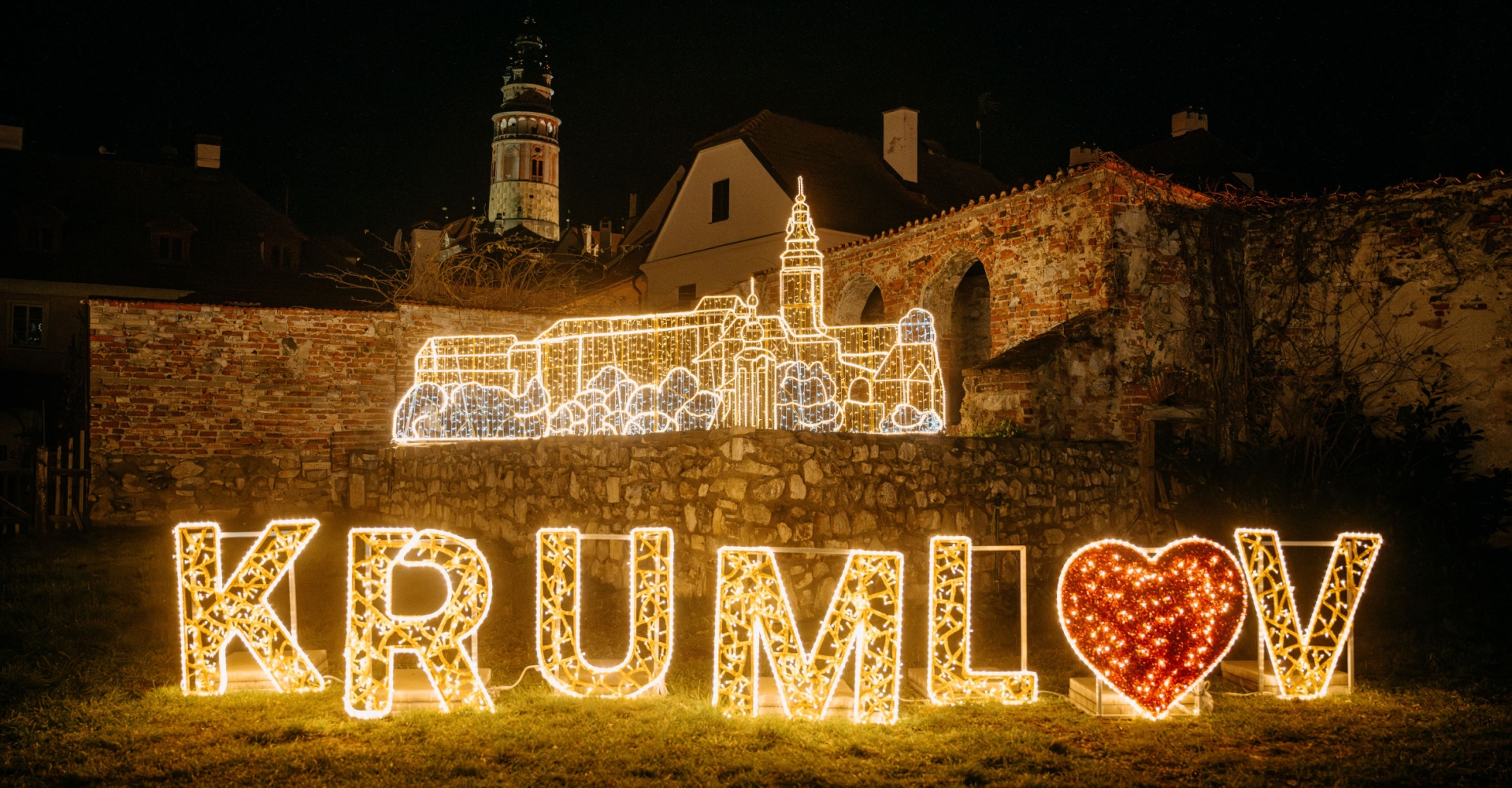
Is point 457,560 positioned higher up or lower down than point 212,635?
higher up

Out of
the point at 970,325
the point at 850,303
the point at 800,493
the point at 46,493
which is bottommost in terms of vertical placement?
the point at 46,493

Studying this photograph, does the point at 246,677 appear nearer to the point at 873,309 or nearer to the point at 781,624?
the point at 781,624

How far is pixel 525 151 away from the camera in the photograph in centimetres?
7206

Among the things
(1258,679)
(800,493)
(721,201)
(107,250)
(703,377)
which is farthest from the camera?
(107,250)

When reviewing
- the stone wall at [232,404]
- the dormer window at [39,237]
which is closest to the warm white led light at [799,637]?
the stone wall at [232,404]

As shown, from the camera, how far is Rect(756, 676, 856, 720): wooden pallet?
5.93 metres

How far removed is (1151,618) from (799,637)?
2060mm

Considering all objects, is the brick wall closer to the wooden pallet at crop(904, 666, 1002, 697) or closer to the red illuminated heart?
the wooden pallet at crop(904, 666, 1002, 697)

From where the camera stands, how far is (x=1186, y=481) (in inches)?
444

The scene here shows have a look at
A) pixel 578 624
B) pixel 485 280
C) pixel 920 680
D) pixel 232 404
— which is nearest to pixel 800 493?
pixel 920 680

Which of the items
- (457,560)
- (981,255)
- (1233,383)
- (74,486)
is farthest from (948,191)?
(457,560)

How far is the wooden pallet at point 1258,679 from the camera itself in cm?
668

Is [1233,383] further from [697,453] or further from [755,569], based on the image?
[755,569]

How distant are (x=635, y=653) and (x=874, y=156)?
808 inches
